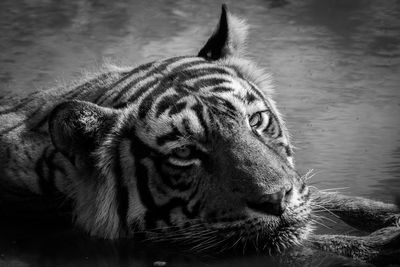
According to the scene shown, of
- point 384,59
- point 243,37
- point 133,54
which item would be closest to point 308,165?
point 243,37

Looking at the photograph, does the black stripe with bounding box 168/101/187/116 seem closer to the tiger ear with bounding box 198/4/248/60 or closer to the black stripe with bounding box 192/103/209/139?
the black stripe with bounding box 192/103/209/139

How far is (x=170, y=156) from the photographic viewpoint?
11.9ft

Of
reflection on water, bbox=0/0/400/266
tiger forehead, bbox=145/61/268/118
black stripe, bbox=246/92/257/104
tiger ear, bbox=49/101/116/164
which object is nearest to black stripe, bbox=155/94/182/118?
tiger forehead, bbox=145/61/268/118

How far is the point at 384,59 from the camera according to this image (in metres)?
8.13

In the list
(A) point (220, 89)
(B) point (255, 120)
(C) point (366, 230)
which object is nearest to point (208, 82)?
(A) point (220, 89)

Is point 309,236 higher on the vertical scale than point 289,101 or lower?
higher

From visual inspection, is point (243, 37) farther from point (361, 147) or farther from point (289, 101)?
point (289, 101)

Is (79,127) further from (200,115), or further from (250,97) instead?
(250,97)

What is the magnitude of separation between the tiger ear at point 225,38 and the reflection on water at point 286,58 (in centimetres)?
124

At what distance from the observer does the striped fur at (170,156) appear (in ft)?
11.1

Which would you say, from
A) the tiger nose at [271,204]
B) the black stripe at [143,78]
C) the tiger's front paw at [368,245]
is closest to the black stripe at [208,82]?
the black stripe at [143,78]

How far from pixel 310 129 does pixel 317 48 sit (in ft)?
8.41

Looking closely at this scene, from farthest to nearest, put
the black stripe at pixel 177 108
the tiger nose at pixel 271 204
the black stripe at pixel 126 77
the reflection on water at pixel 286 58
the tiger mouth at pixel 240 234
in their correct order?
the reflection on water at pixel 286 58 < the black stripe at pixel 126 77 < the black stripe at pixel 177 108 < the tiger mouth at pixel 240 234 < the tiger nose at pixel 271 204

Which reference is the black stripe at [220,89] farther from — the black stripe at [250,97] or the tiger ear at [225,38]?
the tiger ear at [225,38]
